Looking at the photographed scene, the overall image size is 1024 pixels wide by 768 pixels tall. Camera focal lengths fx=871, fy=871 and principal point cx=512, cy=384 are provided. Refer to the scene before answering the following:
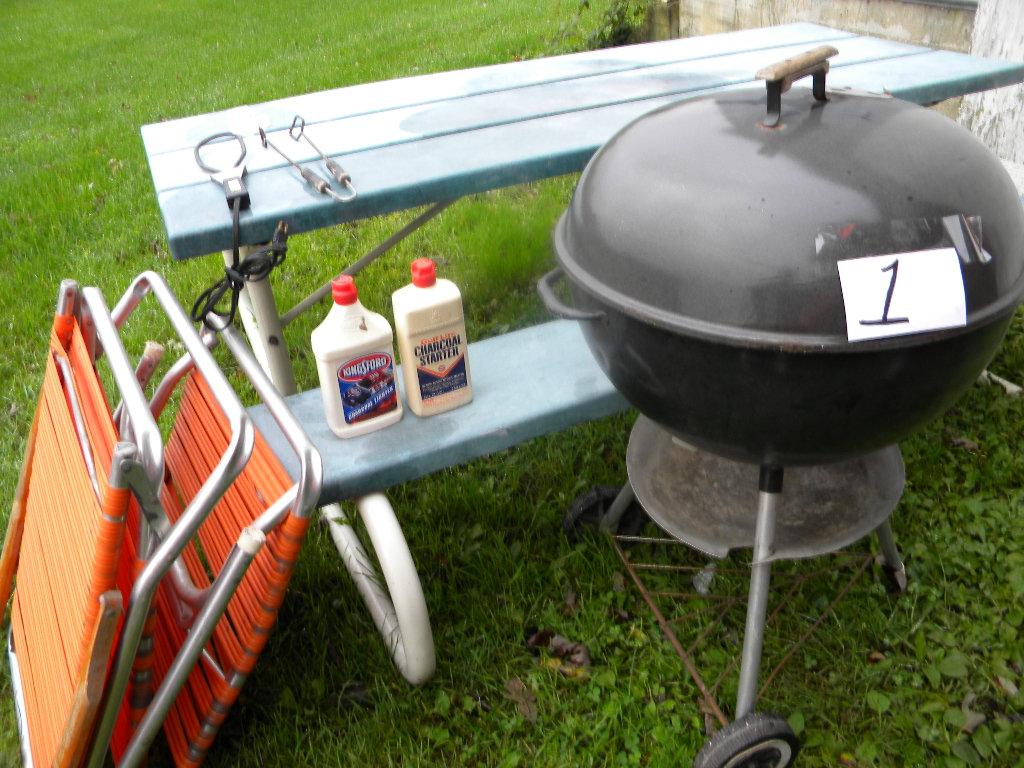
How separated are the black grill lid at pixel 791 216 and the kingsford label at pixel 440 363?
1.68 feet

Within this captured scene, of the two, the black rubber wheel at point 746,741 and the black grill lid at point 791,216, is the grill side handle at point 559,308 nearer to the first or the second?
the black grill lid at point 791,216

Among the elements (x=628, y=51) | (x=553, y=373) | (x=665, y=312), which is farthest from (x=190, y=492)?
(x=628, y=51)

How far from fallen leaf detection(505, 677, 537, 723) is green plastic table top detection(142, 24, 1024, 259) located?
3.73 feet

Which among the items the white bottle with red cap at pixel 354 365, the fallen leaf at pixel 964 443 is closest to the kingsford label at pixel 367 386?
the white bottle with red cap at pixel 354 365

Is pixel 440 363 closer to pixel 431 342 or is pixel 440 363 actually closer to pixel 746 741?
pixel 431 342

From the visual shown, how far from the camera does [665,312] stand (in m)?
1.36

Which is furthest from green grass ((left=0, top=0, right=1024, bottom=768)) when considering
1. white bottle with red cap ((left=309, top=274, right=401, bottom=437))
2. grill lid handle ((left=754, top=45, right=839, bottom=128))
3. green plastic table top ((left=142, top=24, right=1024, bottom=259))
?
grill lid handle ((left=754, top=45, right=839, bottom=128))

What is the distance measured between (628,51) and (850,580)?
1.89 m

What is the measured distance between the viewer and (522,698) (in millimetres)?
2020

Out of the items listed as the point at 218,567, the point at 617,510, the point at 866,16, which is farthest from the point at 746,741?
the point at 866,16

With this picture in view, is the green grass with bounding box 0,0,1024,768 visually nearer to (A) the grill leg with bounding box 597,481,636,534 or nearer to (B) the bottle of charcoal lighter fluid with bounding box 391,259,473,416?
(A) the grill leg with bounding box 597,481,636,534

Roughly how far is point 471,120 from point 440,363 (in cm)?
82

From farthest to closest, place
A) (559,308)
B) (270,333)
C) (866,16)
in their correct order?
Result: (866,16), (270,333), (559,308)

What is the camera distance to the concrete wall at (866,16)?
3.71 meters
